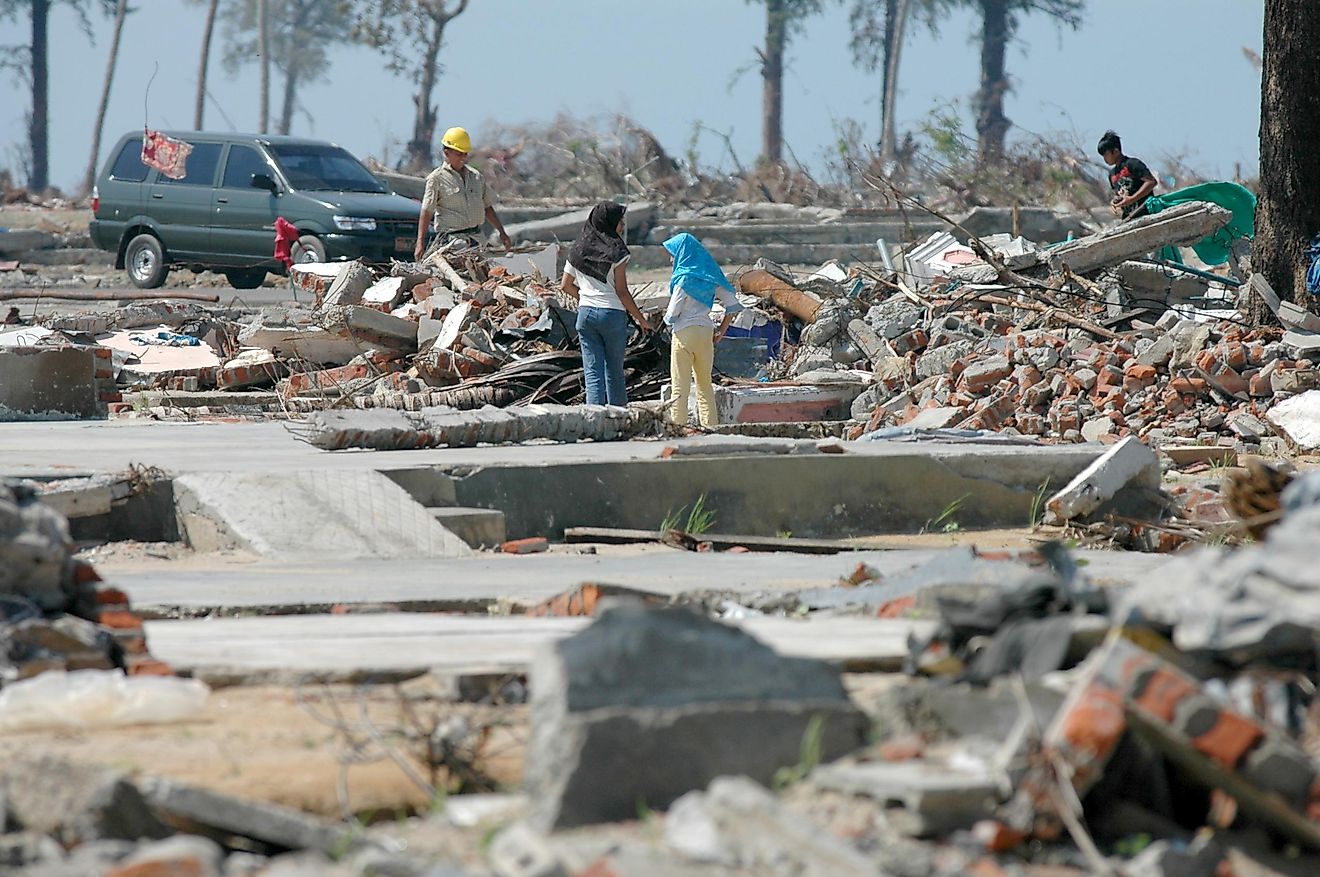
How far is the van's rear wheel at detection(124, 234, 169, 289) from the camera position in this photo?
21.0 metres

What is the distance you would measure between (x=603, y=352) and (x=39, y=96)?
45478 millimetres

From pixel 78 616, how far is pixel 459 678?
1262mm

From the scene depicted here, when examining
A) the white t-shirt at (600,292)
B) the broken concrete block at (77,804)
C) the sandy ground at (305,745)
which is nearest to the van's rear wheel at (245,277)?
the white t-shirt at (600,292)

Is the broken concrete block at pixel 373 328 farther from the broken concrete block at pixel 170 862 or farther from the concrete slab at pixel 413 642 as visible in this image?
the broken concrete block at pixel 170 862

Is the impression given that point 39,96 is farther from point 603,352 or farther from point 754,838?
point 754,838

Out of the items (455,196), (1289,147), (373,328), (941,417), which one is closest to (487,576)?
(941,417)

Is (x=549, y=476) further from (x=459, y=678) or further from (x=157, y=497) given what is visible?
(x=459, y=678)

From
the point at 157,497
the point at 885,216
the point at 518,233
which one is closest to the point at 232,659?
the point at 157,497

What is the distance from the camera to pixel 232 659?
4.31m

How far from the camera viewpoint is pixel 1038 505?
8484mm

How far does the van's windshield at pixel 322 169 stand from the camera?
20047 millimetres

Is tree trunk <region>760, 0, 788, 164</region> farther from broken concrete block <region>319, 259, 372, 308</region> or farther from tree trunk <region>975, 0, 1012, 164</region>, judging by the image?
broken concrete block <region>319, 259, 372, 308</region>

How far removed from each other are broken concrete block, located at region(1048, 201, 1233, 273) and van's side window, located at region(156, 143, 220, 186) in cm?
1115

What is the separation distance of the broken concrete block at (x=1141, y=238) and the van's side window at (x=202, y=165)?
1115 cm
